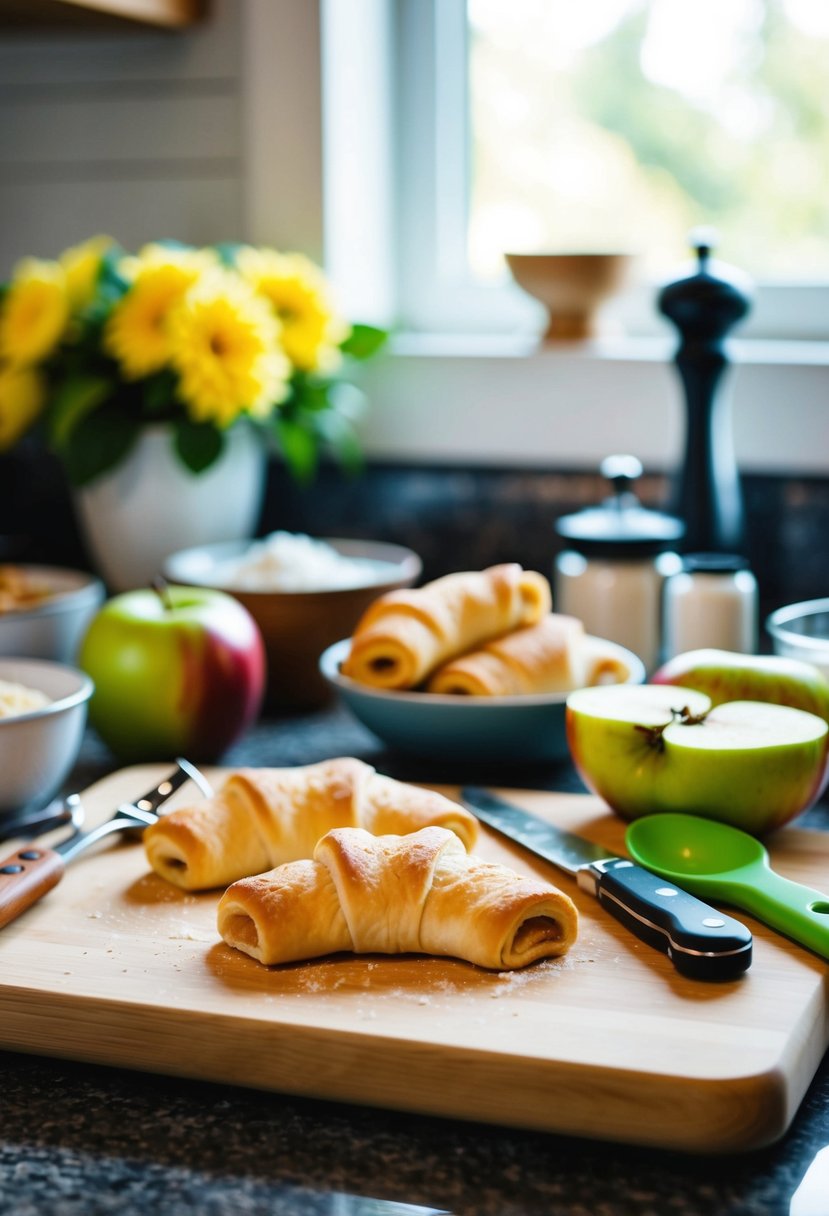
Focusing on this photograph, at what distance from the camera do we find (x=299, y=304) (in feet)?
4.82

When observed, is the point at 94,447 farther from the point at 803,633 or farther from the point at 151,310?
the point at 803,633

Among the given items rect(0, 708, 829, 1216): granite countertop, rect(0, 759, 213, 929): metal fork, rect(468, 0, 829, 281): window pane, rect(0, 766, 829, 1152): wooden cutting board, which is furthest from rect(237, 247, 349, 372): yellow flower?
rect(0, 708, 829, 1216): granite countertop

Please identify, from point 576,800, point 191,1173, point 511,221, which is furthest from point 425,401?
point 191,1173

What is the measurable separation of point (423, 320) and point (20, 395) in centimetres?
52

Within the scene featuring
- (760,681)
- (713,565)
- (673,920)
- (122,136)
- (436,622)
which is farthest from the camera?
(122,136)

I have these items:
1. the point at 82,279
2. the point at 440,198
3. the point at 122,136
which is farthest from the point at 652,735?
the point at 122,136

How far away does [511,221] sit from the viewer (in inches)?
67.6

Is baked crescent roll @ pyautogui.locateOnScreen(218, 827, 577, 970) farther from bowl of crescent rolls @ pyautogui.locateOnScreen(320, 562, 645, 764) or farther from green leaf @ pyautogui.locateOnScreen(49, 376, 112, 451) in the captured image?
green leaf @ pyautogui.locateOnScreen(49, 376, 112, 451)

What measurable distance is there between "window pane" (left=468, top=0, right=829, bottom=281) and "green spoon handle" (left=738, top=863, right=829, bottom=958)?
3.15 ft

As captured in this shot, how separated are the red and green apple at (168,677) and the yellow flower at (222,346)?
0.94 feet

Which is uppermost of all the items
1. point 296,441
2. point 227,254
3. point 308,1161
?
point 227,254

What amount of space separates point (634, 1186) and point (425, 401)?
1.09 metres

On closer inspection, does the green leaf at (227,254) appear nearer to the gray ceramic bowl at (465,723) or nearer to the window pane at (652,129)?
the window pane at (652,129)

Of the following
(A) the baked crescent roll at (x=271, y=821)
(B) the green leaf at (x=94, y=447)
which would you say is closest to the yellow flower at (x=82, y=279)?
(B) the green leaf at (x=94, y=447)
